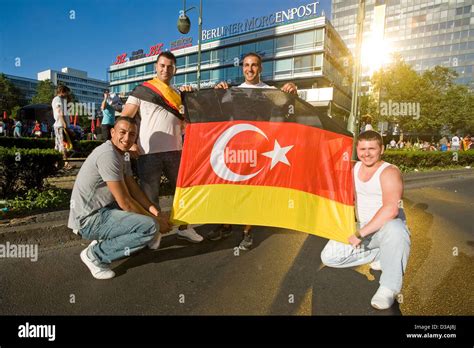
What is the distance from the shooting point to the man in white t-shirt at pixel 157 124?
11.1ft

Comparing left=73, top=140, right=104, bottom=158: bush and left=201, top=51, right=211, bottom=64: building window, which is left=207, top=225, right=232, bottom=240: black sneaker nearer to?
left=73, top=140, right=104, bottom=158: bush

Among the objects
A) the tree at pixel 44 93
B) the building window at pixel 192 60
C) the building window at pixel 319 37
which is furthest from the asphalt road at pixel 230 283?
the tree at pixel 44 93

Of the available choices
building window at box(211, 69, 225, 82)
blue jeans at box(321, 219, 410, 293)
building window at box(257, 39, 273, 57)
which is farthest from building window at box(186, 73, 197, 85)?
blue jeans at box(321, 219, 410, 293)

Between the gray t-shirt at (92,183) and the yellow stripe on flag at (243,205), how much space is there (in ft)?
2.50

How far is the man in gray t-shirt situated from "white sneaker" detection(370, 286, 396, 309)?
2130 millimetres

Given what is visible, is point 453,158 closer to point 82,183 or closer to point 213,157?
point 213,157

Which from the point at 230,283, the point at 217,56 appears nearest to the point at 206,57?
the point at 217,56

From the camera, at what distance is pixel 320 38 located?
A: 133 ft

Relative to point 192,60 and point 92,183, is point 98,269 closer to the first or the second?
point 92,183

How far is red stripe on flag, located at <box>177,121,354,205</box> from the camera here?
10.2ft

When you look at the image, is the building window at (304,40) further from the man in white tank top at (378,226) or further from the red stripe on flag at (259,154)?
the man in white tank top at (378,226)

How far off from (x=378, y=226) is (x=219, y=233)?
7.06 ft
